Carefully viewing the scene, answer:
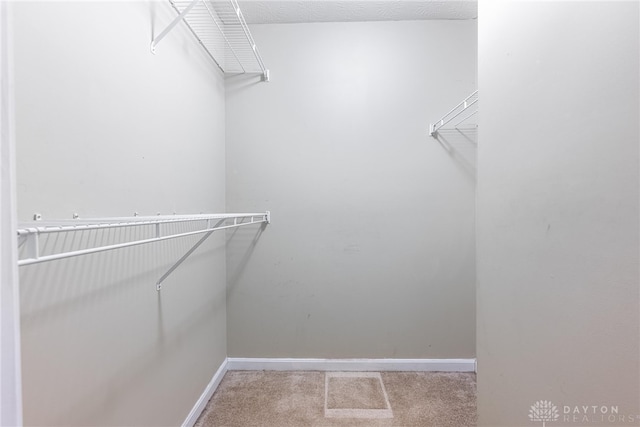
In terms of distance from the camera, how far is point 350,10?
5.51 feet

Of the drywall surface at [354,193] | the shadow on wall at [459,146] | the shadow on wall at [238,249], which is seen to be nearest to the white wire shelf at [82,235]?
the shadow on wall at [238,249]

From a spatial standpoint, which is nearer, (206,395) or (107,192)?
(107,192)

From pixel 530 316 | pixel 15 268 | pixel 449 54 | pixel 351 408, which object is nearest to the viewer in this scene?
pixel 15 268

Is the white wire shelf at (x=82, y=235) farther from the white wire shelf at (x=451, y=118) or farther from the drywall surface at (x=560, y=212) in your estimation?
the white wire shelf at (x=451, y=118)

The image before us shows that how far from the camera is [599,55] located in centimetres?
55

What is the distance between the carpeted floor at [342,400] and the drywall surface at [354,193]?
147 millimetres

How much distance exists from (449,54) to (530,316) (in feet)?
5.75

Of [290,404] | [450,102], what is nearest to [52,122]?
[290,404]

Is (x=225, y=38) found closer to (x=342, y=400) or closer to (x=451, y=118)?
(x=451, y=118)

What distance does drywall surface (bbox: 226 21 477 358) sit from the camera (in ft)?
5.90

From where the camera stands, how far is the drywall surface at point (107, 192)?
2.02 ft

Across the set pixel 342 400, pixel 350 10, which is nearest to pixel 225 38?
pixel 350 10

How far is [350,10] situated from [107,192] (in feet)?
5.73

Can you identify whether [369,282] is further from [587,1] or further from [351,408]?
[587,1]
